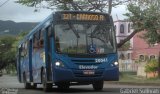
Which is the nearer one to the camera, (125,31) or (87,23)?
(87,23)

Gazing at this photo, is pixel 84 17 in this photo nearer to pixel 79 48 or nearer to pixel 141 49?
pixel 79 48

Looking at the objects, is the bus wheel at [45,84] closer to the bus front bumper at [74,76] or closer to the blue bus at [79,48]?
the blue bus at [79,48]

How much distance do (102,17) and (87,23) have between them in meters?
0.73

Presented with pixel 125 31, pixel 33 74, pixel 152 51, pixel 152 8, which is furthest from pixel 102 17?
pixel 125 31

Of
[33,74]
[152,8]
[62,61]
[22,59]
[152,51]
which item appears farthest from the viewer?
[152,51]

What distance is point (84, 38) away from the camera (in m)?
19.9

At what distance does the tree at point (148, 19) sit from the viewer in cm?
3762

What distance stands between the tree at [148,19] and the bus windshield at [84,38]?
17.7m

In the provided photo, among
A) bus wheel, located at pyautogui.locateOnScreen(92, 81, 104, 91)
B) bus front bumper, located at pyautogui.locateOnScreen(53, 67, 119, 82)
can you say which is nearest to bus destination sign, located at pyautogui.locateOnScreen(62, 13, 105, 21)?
bus front bumper, located at pyautogui.locateOnScreen(53, 67, 119, 82)

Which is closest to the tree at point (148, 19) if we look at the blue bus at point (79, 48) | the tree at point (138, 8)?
the tree at point (138, 8)

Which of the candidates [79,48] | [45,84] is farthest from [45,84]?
[79,48]

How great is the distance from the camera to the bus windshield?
64.3ft

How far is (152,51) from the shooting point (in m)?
75.9

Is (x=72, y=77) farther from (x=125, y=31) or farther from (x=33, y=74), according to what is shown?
(x=125, y=31)
